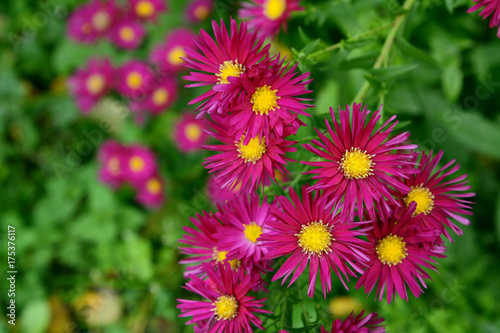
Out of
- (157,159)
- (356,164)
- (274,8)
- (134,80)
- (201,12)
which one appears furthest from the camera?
(157,159)

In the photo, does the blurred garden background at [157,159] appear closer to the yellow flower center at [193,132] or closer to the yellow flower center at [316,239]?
the yellow flower center at [193,132]

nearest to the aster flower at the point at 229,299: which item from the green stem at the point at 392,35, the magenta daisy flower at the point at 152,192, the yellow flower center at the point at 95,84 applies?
the green stem at the point at 392,35

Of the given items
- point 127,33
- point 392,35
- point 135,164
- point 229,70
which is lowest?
point 229,70

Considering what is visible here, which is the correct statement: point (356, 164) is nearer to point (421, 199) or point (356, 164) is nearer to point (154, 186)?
point (421, 199)

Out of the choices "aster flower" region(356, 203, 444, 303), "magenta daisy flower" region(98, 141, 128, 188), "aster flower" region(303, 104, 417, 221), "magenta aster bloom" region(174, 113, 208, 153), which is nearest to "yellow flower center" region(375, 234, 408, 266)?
"aster flower" region(356, 203, 444, 303)

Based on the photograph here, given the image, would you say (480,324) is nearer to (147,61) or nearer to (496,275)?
(496,275)

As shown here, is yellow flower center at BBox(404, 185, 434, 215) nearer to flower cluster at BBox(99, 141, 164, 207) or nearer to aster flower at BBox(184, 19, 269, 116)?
aster flower at BBox(184, 19, 269, 116)

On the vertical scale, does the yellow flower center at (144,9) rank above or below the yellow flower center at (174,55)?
above

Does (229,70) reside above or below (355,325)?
above

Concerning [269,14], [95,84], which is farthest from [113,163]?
[269,14]
